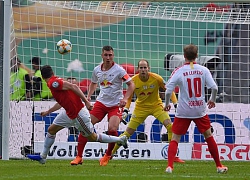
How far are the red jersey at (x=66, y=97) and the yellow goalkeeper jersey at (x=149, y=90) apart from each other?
92.4 inches

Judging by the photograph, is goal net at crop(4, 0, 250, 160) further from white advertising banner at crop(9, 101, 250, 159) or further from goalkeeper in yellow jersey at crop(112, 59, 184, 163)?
goalkeeper in yellow jersey at crop(112, 59, 184, 163)

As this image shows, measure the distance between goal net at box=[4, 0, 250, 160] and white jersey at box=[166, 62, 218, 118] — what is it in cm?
575

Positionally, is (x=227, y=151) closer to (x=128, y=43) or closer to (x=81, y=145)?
(x=128, y=43)

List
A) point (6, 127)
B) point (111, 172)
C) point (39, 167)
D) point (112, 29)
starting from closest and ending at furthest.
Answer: point (111, 172) → point (39, 167) → point (6, 127) → point (112, 29)

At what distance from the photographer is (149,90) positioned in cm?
1528

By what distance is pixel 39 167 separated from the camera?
12.9 meters

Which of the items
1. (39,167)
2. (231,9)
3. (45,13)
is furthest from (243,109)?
(39,167)

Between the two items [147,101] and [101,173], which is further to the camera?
[147,101]

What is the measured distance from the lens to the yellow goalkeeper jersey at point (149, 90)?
15211mm

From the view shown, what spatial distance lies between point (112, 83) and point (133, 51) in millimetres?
4444

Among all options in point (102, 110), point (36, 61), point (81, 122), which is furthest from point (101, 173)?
point (36, 61)

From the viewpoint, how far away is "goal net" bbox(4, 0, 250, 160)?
17.2m

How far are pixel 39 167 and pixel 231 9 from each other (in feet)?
24.6

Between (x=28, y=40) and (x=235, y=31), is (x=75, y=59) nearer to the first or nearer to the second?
(x=28, y=40)
